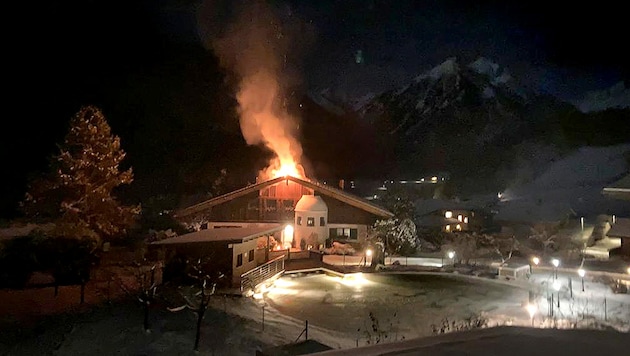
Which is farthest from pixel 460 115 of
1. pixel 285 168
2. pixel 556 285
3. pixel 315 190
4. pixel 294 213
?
pixel 556 285

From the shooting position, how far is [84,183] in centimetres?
2253

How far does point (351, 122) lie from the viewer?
256 ft

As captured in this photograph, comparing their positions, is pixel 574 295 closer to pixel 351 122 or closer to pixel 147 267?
pixel 147 267

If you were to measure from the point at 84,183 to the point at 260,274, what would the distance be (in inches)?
331

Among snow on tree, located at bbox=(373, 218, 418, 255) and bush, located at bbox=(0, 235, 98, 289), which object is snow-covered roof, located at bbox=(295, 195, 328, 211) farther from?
bush, located at bbox=(0, 235, 98, 289)

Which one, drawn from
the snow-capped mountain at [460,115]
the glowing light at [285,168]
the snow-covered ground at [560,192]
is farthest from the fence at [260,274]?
the snow-capped mountain at [460,115]

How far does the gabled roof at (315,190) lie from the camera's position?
1193 inches

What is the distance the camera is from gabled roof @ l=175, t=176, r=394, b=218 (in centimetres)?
3030

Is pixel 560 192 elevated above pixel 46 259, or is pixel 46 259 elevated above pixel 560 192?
pixel 560 192

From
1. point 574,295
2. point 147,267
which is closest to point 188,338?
point 147,267

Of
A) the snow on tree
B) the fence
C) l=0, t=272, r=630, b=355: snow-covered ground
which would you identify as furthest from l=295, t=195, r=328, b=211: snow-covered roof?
l=0, t=272, r=630, b=355: snow-covered ground

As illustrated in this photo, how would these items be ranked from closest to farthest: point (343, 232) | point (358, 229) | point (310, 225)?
1. point (310, 225)
2. point (358, 229)
3. point (343, 232)

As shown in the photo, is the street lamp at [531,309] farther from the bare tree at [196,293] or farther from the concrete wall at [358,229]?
the concrete wall at [358,229]

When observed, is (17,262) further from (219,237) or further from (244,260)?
(244,260)
